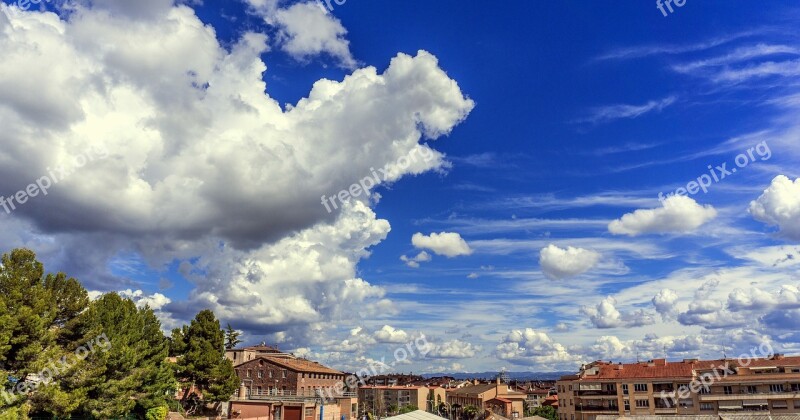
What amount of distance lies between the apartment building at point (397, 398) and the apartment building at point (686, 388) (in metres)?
44.0

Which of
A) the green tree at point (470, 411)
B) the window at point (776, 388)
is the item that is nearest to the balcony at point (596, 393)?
the window at point (776, 388)

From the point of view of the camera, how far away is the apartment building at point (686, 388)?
271 ft

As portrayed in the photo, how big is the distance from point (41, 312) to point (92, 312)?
396cm

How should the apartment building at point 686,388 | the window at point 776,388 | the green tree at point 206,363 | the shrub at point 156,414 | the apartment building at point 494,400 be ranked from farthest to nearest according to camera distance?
the apartment building at point 494,400, the apartment building at point 686,388, the window at point 776,388, the green tree at point 206,363, the shrub at point 156,414

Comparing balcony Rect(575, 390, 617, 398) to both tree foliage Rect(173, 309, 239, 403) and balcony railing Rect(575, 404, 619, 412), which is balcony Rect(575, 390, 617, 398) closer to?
balcony railing Rect(575, 404, 619, 412)

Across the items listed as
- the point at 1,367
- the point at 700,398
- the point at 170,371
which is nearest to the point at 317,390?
the point at 170,371

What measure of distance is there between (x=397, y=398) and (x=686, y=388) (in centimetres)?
7436

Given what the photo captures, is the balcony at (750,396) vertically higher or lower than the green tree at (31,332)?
lower

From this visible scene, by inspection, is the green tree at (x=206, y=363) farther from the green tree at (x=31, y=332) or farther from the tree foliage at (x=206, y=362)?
the green tree at (x=31, y=332)

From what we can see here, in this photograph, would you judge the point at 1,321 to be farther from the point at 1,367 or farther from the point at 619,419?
the point at 619,419

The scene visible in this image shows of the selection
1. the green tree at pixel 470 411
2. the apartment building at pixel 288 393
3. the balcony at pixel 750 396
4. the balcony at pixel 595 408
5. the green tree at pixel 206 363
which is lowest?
the green tree at pixel 470 411

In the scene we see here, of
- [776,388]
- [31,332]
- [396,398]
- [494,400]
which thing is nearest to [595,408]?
[494,400]

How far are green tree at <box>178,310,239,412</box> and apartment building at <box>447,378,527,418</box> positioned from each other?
71.7 meters

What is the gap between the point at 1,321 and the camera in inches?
1171
